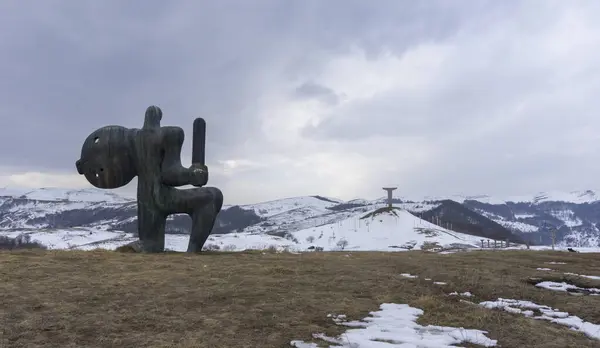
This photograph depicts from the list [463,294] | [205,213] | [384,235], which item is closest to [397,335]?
[463,294]

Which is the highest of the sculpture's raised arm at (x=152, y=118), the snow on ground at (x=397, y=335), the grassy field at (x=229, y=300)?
the sculpture's raised arm at (x=152, y=118)

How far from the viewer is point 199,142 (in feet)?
58.4

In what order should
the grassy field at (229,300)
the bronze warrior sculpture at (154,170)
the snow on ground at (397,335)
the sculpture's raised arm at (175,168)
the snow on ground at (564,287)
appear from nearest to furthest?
the snow on ground at (397,335) < the grassy field at (229,300) < the snow on ground at (564,287) < the sculpture's raised arm at (175,168) < the bronze warrior sculpture at (154,170)

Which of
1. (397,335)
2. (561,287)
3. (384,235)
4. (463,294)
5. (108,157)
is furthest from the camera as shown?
(384,235)

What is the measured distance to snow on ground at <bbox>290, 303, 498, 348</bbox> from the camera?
6.32 m

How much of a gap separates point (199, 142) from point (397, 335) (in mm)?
12681

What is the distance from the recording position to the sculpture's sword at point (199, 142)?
698 inches

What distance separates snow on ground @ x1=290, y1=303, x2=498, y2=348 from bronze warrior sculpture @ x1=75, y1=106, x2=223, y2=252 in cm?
1089

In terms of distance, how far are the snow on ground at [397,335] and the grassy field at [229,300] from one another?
0.23m

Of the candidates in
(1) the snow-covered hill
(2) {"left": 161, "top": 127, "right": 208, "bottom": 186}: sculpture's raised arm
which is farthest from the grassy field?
(1) the snow-covered hill

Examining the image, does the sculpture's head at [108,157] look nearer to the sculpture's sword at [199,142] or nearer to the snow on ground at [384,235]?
the sculpture's sword at [199,142]

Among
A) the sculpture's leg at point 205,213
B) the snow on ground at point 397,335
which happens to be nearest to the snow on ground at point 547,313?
the snow on ground at point 397,335

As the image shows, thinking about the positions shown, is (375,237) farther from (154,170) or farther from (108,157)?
(108,157)

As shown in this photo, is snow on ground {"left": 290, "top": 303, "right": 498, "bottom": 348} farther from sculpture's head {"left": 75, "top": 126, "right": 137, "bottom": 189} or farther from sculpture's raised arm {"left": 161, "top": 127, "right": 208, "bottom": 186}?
sculpture's head {"left": 75, "top": 126, "right": 137, "bottom": 189}
